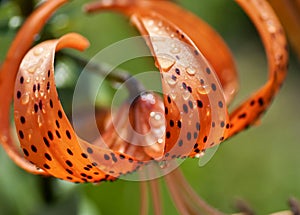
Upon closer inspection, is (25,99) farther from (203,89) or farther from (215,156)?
(215,156)

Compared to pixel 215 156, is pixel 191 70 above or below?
above

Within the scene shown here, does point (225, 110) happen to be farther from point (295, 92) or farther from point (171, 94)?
point (295, 92)

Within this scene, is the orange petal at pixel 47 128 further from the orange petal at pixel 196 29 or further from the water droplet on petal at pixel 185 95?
the orange petal at pixel 196 29

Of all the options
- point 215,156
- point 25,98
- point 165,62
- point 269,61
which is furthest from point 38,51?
point 215,156

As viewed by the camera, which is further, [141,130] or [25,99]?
[141,130]

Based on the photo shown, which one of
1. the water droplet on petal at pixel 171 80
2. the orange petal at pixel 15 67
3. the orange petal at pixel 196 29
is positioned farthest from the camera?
the orange petal at pixel 196 29

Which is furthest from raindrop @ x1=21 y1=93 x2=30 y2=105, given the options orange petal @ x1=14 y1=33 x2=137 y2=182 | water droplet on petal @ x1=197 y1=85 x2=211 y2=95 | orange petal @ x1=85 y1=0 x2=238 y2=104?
orange petal @ x1=85 y1=0 x2=238 y2=104

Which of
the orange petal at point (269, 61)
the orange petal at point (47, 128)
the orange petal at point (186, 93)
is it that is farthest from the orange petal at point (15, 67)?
the orange petal at point (269, 61)

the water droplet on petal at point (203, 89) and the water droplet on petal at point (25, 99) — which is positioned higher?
the water droplet on petal at point (203, 89)
